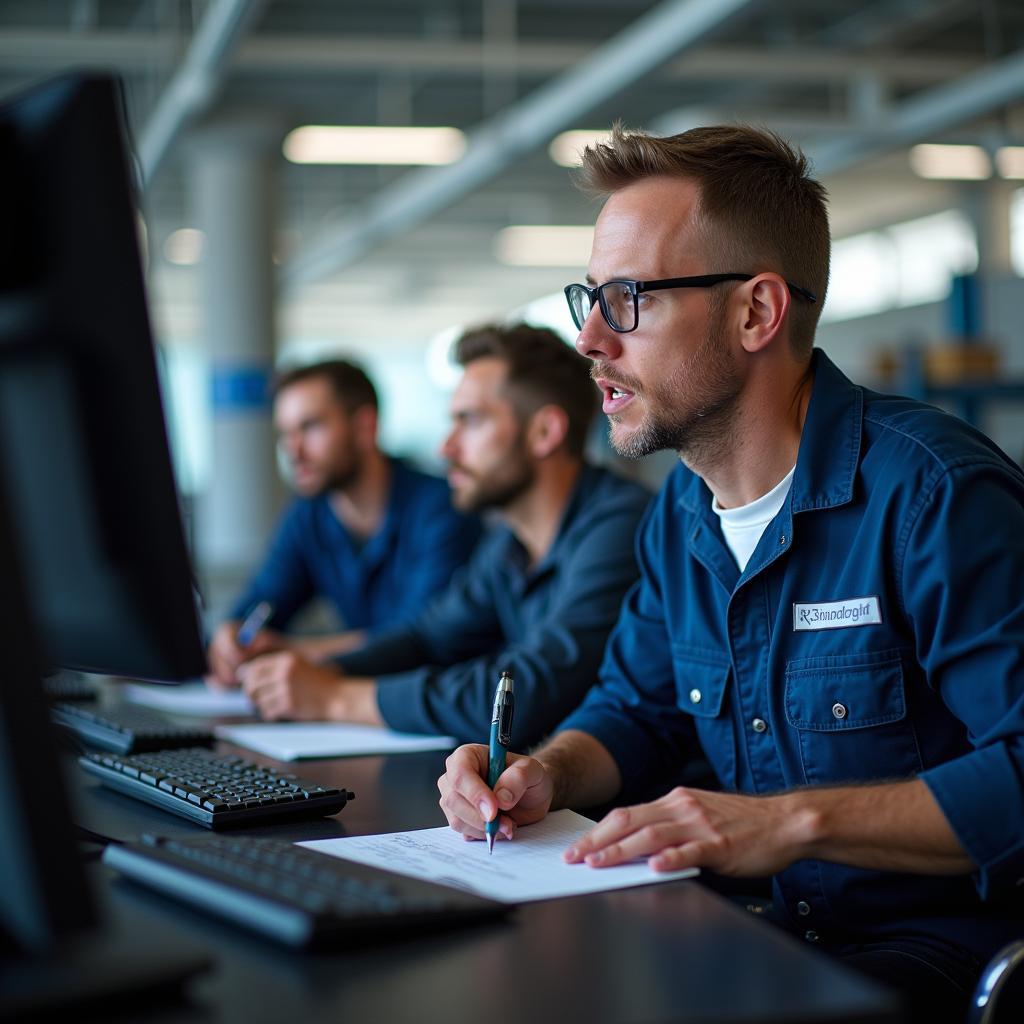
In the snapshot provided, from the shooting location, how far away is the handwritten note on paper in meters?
1.04

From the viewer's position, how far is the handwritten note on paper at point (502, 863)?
1035 mm

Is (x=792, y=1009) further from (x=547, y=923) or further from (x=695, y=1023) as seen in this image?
(x=547, y=923)

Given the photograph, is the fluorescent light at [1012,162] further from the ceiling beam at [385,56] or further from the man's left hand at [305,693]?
the man's left hand at [305,693]

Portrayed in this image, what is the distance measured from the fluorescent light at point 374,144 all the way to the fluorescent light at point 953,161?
330 centimetres

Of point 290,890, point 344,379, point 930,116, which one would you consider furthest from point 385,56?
point 290,890

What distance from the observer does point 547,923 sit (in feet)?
3.08

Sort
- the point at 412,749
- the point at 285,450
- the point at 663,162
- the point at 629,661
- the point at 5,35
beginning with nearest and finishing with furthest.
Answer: the point at 663,162, the point at 629,661, the point at 412,749, the point at 285,450, the point at 5,35

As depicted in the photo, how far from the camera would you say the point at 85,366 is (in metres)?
0.86

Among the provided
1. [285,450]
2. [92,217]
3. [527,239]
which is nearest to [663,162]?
[92,217]

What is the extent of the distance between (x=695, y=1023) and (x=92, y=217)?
0.65 m

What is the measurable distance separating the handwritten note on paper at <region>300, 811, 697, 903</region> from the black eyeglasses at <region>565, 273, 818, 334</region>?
0.62 meters

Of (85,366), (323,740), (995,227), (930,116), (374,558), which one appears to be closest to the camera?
→ (85,366)

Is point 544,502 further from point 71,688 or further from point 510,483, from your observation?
point 71,688

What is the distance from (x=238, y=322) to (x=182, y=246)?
23.0 feet
